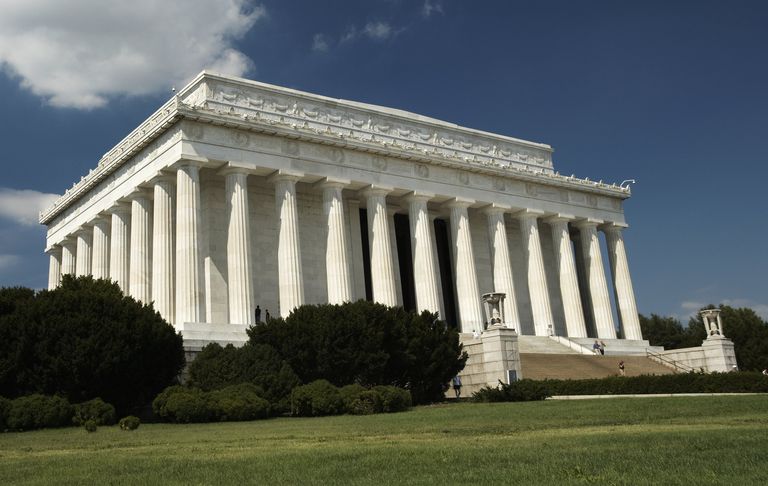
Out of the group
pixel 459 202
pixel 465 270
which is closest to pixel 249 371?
pixel 465 270

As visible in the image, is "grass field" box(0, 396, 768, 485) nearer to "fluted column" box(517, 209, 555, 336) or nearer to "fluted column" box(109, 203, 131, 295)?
"fluted column" box(109, 203, 131, 295)

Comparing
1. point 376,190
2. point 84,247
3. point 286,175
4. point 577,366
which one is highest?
point 286,175

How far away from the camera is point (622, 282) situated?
226 ft

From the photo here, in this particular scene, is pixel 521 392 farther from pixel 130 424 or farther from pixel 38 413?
pixel 38 413

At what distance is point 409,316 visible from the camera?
39.1 meters

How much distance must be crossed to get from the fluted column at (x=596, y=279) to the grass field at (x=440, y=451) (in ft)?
137

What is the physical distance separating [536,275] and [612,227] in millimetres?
11867

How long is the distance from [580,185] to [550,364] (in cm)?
2371

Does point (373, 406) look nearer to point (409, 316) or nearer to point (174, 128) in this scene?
point (409, 316)

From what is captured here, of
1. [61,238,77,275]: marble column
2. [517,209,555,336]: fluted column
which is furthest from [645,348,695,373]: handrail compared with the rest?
[61,238,77,275]: marble column

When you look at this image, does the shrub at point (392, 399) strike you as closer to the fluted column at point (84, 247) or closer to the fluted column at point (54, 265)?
the fluted column at point (84, 247)

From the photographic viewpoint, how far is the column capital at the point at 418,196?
2273 inches

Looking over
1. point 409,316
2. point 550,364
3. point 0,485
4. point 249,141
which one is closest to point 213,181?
point 249,141

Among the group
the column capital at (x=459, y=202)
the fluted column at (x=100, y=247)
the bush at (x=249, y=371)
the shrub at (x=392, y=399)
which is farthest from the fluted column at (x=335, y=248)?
the shrub at (x=392, y=399)
